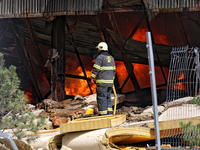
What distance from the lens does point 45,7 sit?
28.9ft

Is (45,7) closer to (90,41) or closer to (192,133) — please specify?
(90,41)

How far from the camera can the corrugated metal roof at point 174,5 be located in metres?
8.01

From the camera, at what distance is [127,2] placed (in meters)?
8.50

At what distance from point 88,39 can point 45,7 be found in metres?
2.57

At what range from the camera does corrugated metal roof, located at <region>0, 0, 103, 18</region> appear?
855 centimetres

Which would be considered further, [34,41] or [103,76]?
[34,41]

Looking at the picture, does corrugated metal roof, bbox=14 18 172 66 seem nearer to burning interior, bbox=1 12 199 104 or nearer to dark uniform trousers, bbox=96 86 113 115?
burning interior, bbox=1 12 199 104

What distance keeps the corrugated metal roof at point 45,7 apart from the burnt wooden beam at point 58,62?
2.61 feet

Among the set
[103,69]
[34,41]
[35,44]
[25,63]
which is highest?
[34,41]

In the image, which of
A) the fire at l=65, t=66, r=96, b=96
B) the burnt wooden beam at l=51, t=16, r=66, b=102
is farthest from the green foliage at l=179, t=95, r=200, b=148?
the fire at l=65, t=66, r=96, b=96

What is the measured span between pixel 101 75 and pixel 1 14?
448 cm

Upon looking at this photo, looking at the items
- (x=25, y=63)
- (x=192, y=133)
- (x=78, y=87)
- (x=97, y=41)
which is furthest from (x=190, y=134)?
(x=25, y=63)

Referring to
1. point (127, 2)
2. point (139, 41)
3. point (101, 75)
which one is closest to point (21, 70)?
point (139, 41)

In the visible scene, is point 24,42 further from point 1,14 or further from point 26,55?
point 1,14
